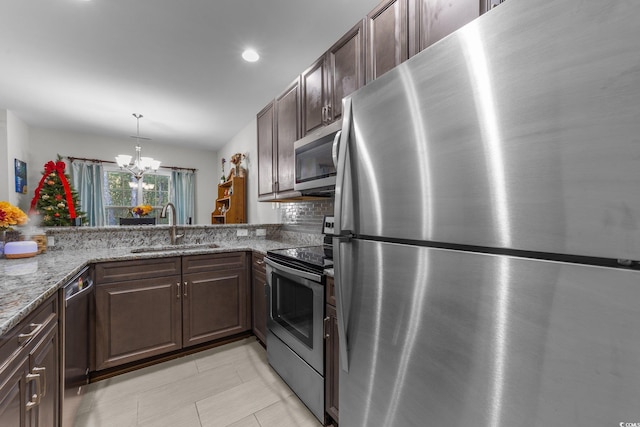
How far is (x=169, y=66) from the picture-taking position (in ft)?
8.47

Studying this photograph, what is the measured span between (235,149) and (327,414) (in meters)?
4.43

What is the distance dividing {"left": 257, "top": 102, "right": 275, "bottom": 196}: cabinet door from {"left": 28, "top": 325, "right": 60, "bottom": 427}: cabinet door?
186 centimetres

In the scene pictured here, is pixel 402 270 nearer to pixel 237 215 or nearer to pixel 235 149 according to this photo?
pixel 237 215

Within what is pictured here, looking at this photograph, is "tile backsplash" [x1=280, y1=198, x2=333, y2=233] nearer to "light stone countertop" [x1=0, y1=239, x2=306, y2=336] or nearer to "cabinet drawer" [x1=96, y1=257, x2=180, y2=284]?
"light stone countertop" [x1=0, y1=239, x2=306, y2=336]

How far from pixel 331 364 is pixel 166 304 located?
1.46 m

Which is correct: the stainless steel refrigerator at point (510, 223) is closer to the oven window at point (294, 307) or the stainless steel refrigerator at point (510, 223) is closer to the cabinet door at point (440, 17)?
the cabinet door at point (440, 17)

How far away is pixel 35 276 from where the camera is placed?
127 cm

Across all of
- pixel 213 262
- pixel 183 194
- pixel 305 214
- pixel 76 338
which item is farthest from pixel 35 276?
pixel 183 194

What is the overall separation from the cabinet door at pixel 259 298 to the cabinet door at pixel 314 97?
1.18m

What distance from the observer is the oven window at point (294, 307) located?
1552 millimetres

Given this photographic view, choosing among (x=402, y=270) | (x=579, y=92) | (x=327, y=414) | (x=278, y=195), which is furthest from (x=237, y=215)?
(x=579, y=92)

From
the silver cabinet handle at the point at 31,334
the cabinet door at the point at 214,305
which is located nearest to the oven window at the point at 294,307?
the cabinet door at the point at 214,305

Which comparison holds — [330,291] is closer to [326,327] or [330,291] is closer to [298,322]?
[326,327]

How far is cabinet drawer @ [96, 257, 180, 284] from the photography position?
6.12ft
